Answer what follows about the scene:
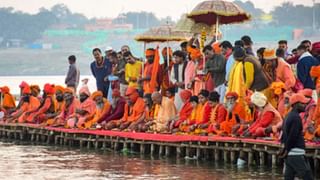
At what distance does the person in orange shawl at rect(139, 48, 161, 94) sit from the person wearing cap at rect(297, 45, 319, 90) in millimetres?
4531

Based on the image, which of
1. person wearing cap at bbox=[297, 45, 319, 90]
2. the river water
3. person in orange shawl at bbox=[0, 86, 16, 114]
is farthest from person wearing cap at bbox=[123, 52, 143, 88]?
person in orange shawl at bbox=[0, 86, 16, 114]

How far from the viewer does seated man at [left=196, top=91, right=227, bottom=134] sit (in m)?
21.4

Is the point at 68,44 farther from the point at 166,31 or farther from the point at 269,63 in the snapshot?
the point at 269,63

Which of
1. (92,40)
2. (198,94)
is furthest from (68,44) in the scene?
(198,94)

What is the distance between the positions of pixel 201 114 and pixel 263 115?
2.08m

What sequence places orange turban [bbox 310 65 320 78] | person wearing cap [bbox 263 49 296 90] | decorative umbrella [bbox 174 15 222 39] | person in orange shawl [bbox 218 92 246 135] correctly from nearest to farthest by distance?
orange turban [bbox 310 65 320 78] → person wearing cap [bbox 263 49 296 90] → person in orange shawl [bbox 218 92 246 135] → decorative umbrella [bbox 174 15 222 39]

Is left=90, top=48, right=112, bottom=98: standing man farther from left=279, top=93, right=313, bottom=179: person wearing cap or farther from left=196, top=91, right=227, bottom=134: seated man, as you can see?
left=279, top=93, right=313, bottom=179: person wearing cap

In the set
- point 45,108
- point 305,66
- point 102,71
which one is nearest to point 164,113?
point 305,66

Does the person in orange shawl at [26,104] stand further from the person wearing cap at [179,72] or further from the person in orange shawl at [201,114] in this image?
the person in orange shawl at [201,114]

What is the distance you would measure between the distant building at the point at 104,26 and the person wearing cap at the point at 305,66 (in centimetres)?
9856

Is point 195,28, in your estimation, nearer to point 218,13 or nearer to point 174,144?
point 218,13

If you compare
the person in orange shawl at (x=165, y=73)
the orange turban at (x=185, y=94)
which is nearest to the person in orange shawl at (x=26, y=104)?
the person in orange shawl at (x=165, y=73)

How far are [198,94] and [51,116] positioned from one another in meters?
6.22

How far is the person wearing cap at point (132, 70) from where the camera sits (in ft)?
82.8
